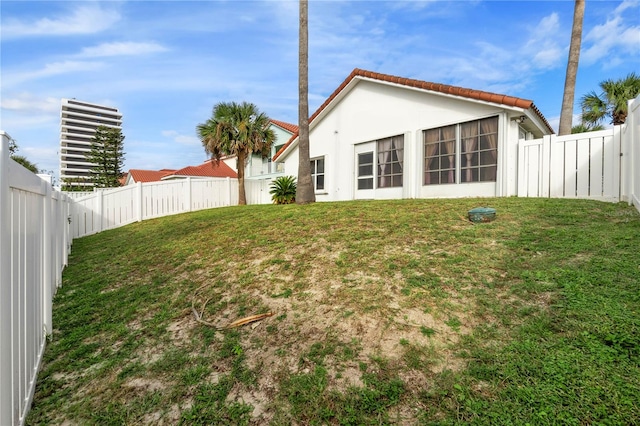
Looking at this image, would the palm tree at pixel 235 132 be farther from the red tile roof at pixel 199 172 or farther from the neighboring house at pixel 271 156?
the red tile roof at pixel 199 172

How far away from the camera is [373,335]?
116 inches

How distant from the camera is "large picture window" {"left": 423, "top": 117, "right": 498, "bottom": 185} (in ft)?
32.3

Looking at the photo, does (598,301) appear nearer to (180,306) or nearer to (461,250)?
(461,250)

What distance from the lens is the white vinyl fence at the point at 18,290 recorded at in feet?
5.69

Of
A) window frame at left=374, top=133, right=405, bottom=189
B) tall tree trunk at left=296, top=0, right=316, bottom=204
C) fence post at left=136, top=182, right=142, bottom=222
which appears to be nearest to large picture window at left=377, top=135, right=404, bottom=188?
window frame at left=374, top=133, right=405, bottom=189

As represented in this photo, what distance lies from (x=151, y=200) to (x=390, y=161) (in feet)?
35.9

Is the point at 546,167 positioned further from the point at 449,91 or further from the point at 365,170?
the point at 365,170

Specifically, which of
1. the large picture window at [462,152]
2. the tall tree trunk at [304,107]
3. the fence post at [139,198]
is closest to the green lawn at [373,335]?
the large picture window at [462,152]

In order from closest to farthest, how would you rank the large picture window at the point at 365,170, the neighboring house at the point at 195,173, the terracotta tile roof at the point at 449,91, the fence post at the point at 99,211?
the terracotta tile roof at the point at 449,91, the fence post at the point at 99,211, the large picture window at the point at 365,170, the neighboring house at the point at 195,173

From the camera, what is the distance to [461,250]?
4590 millimetres

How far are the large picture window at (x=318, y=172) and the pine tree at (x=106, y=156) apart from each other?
35.1m

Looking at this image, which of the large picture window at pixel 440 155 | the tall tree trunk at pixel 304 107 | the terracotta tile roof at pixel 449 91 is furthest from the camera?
the tall tree trunk at pixel 304 107

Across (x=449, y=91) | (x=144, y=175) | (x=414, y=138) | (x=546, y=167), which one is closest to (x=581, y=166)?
(x=546, y=167)

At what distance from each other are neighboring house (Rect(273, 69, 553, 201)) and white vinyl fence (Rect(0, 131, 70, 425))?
1044 centimetres
